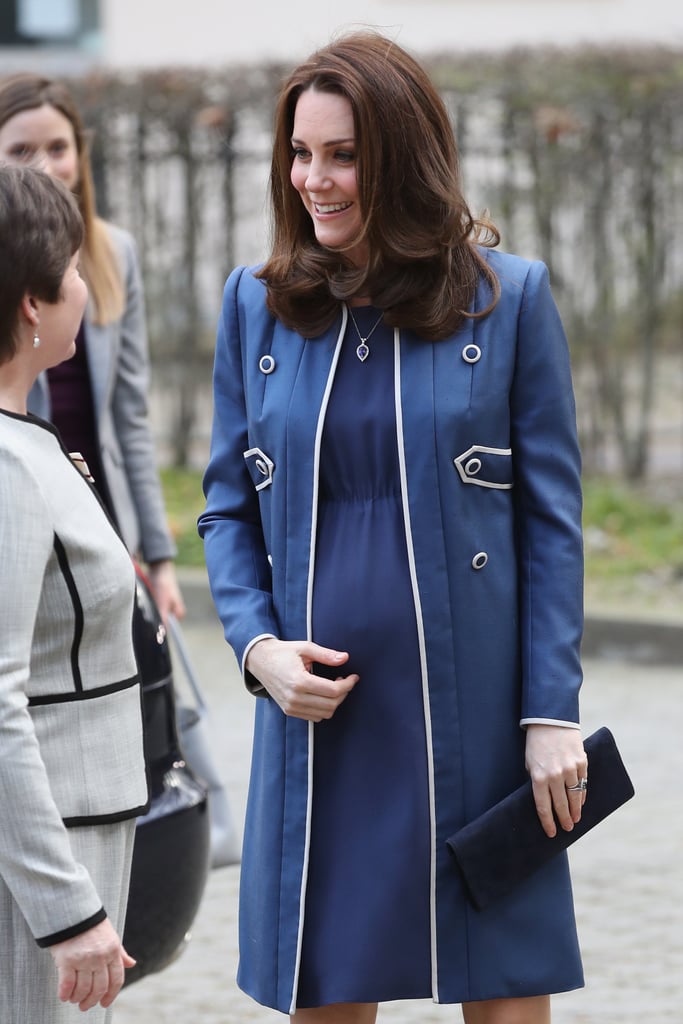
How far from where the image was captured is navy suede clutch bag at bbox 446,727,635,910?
2523 millimetres

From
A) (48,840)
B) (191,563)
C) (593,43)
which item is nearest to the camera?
(48,840)

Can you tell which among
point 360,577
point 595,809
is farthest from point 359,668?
point 595,809

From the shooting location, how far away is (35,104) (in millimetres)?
4215

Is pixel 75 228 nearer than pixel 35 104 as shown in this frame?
Yes

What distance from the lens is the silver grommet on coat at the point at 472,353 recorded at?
254cm

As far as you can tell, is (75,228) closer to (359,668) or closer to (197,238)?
(359,668)

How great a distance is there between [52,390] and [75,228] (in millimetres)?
1888

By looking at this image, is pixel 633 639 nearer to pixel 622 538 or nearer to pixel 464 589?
pixel 622 538

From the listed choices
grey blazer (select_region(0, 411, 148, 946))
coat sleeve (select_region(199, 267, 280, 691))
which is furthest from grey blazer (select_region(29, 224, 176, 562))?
grey blazer (select_region(0, 411, 148, 946))

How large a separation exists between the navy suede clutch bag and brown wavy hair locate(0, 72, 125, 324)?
2.05 meters

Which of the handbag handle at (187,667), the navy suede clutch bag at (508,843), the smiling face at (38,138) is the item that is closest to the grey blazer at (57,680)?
the navy suede clutch bag at (508,843)

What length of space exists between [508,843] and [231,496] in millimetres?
717

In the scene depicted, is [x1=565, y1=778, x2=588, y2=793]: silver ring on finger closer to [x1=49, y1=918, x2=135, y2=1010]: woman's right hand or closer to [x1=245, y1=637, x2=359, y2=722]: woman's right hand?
[x1=245, y1=637, x2=359, y2=722]: woman's right hand

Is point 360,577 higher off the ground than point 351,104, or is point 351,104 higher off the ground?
point 351,104
